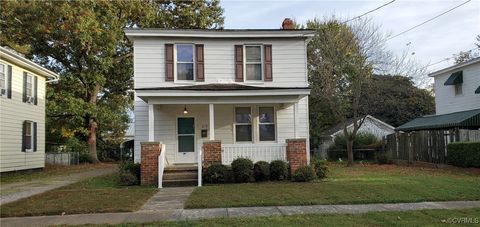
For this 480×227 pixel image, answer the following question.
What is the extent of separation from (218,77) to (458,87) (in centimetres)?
1637

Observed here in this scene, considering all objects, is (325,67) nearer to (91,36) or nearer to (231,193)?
(91,36)

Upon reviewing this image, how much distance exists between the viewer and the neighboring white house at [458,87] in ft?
83.7

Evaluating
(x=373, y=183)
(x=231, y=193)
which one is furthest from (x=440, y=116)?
(x=231, y=193)

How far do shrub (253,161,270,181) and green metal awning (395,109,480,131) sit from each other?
40.8 feet

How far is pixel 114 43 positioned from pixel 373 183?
20.3m

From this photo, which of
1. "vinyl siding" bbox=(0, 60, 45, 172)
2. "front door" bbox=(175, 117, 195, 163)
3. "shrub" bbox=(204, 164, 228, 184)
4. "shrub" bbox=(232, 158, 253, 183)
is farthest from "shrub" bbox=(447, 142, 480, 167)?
"vinyl siding" bbox=(0, 60, 45, 172)

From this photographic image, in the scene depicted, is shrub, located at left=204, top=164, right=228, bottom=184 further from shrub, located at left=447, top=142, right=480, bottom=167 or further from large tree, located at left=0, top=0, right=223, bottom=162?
large tree, located at left=0, top=0, right=223, bottom=162

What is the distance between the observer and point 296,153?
15.9 meters

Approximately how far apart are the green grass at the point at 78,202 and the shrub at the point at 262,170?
3.62 meters

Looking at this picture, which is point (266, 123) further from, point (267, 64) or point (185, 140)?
point (185, 140)

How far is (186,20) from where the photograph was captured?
3381cm

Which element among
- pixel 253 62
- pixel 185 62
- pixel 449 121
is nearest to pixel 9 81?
pixel 185 62

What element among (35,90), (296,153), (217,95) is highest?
(35,90)

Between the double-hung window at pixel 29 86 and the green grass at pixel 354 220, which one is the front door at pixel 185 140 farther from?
the green grass at pixel 354 220
